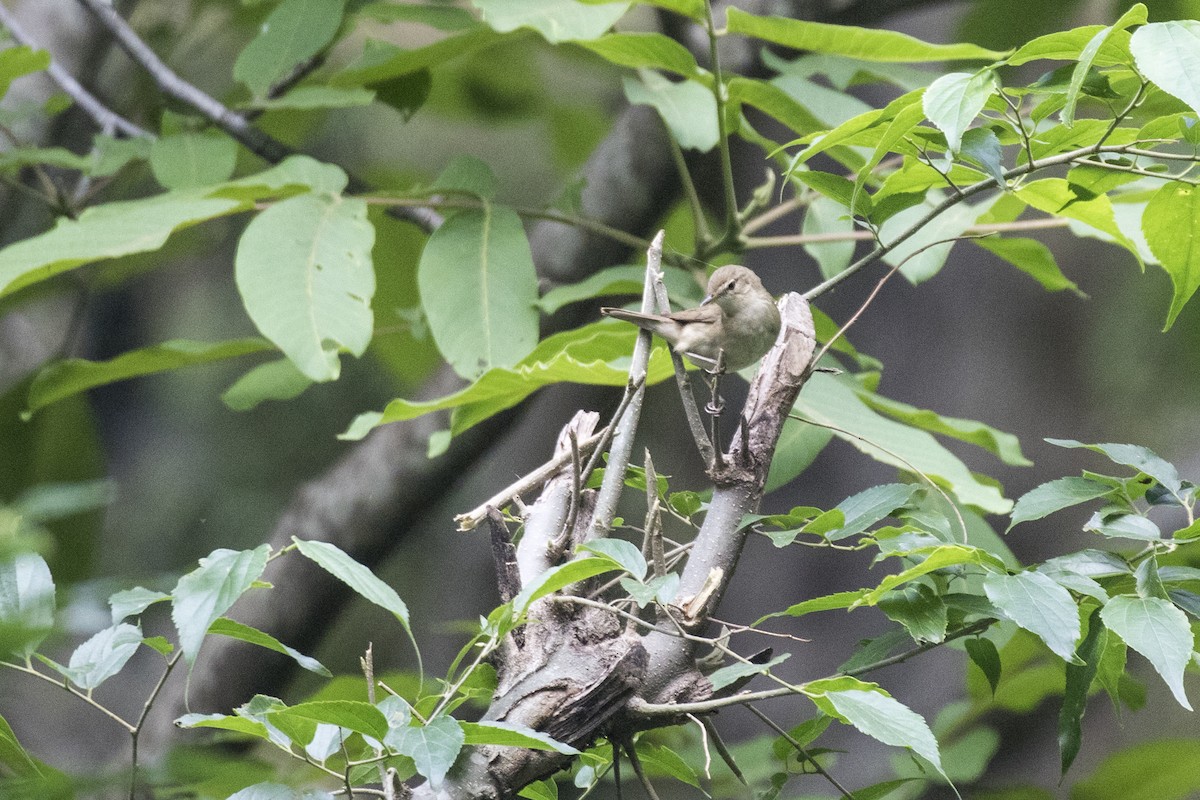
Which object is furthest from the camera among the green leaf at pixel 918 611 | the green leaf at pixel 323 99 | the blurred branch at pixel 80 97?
the blurred branch at pixel 80 97

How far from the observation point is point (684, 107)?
1.18m

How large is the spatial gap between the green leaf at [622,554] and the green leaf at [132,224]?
68cm

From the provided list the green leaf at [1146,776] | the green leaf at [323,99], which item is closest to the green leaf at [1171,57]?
the green leaf at [1146,776]

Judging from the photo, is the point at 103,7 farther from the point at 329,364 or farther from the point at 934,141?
the point at 934,141

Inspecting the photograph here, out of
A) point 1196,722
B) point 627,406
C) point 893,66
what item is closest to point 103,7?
point 893,66

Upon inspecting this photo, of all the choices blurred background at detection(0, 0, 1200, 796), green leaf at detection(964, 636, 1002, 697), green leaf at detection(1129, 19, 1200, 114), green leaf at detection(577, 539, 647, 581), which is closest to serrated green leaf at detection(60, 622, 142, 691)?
green leaf at detection(577, 539, 647, 581)

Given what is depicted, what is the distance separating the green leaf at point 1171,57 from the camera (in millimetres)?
518

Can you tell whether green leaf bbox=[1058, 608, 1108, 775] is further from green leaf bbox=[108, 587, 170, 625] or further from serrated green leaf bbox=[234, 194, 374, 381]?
serrated green leaf bbox=[234, 194, 374, 381]

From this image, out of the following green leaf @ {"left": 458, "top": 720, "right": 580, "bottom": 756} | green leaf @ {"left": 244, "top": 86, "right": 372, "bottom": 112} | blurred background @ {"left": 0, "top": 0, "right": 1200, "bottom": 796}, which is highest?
green leaf @ {"left": 244, "top": 86, "right": 372, "bottom": 112}

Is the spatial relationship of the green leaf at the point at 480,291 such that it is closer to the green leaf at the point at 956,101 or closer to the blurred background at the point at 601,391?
the blurred background at the point at 601,391

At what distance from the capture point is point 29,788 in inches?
9.6

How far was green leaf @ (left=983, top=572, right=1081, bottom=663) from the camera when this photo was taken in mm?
512

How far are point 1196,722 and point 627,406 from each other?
1.86 m

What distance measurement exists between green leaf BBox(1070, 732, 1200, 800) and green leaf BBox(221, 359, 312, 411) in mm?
1035
